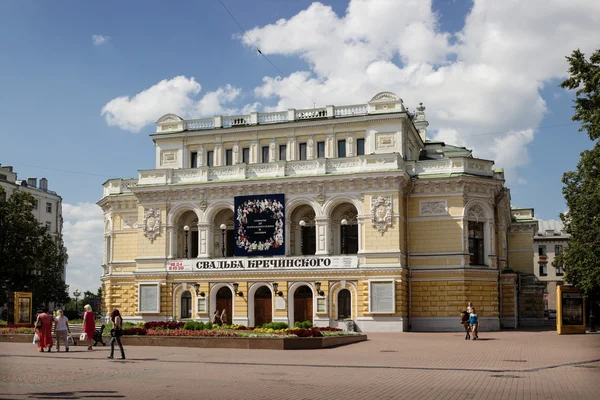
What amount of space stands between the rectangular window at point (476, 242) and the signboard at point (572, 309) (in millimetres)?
9016

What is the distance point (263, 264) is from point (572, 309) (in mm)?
20910

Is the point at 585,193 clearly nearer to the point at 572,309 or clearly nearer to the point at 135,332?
the point at 572,309

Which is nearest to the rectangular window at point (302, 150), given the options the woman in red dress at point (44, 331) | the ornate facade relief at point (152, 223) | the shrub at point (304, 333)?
the ornate facade relief at point (152, 223)

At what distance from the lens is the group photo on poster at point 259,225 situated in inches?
2120

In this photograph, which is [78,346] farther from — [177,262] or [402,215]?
[402,215]

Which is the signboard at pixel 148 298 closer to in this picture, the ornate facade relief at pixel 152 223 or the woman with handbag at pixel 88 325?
the ornate facade relief at pixel 152 223

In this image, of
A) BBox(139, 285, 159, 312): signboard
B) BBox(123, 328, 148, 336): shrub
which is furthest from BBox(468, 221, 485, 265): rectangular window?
BBox(123, 328, 148, 336): shrub

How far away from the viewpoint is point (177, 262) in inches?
2202

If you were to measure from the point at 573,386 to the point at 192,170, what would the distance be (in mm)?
41554

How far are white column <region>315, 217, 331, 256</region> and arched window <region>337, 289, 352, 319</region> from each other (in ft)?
9.81

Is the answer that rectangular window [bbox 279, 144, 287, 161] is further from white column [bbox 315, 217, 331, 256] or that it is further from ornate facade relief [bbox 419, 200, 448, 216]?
ornate facade relief [bbox 419, 200, 448, 216]

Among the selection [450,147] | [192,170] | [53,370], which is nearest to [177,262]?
[192,170]

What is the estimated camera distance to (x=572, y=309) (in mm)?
44844

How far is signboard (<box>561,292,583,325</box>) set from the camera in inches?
1758
